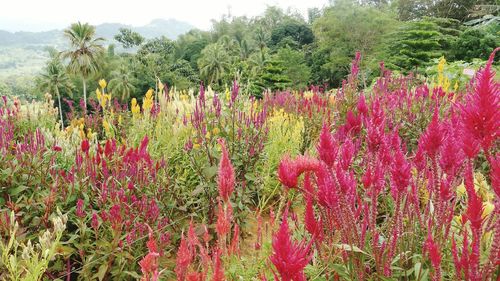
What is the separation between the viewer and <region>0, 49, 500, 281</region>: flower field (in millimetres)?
957

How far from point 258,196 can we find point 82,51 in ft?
152

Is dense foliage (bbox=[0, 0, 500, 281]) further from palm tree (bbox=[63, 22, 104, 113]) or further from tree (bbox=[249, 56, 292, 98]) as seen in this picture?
palm tree (bbox=[63, 22, 104, 113])

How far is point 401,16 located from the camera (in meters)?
44.3

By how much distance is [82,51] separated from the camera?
44188mm

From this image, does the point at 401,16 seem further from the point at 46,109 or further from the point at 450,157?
the point at 450,157

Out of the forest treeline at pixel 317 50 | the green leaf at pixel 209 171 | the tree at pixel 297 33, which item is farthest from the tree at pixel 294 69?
the green leaf at pixel 209 171

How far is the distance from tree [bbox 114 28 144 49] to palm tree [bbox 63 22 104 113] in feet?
85.5

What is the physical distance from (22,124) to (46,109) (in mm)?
774

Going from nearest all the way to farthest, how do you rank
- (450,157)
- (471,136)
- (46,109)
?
(471,136)
(450,157)
(46,109)

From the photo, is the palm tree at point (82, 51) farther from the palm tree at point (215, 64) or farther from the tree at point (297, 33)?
the tree at point (297, 33)

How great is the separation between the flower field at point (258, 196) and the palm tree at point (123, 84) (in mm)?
47502

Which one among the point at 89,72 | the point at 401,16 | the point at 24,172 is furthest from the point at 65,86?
the point at 24,172

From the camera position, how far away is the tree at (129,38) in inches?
2795

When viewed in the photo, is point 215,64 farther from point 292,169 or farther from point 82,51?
point 292,169
